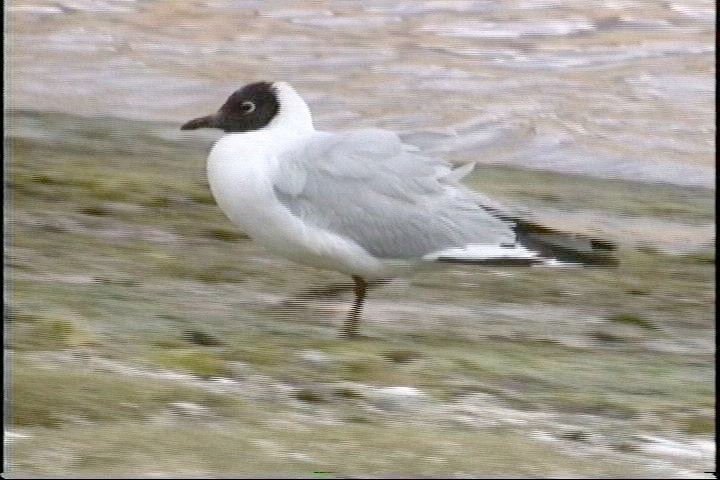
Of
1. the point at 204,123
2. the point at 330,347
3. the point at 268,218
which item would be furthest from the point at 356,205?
the point at 204,123

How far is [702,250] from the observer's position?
512 centimetres

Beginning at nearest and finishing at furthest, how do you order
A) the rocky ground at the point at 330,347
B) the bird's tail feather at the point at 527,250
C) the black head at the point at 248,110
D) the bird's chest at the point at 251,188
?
1. the rocky ground at the point at 330,347
2. the bird's chest at the point at 251,188
3. the bird's tail feather at the point at 527,250
4. the black head at the point at 248,110

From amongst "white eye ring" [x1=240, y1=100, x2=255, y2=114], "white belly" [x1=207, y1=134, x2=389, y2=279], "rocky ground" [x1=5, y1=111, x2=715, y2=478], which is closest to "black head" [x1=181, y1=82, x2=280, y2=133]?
"white eye ring" [x1=240, y1=100, x2=255, y2=114]

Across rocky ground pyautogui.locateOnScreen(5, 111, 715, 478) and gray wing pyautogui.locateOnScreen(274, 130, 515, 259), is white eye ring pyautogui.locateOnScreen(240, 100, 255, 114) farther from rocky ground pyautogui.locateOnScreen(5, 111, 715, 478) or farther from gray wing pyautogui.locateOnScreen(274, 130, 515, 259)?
rocky ground pyautogui.locateOnScreen(5, 111, 715, 478)

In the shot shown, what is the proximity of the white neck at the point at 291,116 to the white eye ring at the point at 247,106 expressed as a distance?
71 mm

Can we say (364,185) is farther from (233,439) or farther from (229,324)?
(233,439)

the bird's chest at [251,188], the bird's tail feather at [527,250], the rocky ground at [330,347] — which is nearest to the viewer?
the rocky ground at [330,347]

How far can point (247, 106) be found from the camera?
402cm

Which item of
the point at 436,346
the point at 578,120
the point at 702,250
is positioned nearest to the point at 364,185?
the point at 436,346

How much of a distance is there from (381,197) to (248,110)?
434 millimetres

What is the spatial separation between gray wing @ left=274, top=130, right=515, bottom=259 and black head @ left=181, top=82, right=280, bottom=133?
198 millimetres

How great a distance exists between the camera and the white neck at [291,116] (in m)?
3.95

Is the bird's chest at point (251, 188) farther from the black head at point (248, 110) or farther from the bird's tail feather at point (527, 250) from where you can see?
the bird's tail feather at point (527, 250)

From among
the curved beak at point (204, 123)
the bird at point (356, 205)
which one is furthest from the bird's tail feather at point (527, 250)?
the curved beak at point (204, 123)
